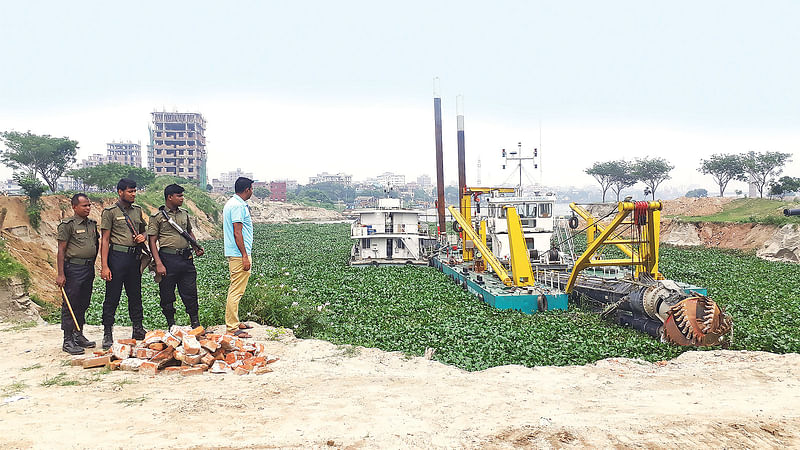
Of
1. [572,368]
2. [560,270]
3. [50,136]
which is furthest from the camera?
[50,136]

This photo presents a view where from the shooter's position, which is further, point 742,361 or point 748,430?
point 742,361

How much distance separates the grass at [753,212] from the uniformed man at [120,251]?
32.6 m

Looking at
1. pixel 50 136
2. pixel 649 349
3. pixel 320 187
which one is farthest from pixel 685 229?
pixel 320 187

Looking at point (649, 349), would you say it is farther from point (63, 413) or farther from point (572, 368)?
point (63, 413)

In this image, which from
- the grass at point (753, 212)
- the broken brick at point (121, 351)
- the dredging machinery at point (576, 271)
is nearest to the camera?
the broken brick at point (121, 351)

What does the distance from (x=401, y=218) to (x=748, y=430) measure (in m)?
22.1

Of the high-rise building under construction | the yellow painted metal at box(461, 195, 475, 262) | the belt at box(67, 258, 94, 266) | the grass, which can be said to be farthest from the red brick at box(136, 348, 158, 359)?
the high-rise building under construction

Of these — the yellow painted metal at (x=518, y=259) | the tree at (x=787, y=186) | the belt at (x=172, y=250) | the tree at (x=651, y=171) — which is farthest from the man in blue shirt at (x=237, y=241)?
the tree at (x=651, y=171)

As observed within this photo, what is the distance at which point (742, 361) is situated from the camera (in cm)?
795

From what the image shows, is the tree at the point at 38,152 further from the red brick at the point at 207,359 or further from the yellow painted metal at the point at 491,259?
the red brick at the point at 207,359

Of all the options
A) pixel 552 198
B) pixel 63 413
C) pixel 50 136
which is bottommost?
pixel 63 413

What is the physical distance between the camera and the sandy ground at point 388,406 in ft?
14.9

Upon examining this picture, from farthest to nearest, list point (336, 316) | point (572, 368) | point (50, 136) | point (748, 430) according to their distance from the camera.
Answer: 1. point (50, 136)
2. point (336, 316)
3. point (572, 368)
4. point (748, 430)

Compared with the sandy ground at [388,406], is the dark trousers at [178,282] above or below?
above
